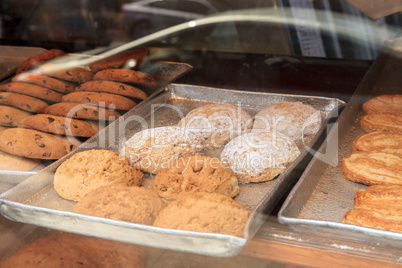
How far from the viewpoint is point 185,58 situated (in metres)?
2.55

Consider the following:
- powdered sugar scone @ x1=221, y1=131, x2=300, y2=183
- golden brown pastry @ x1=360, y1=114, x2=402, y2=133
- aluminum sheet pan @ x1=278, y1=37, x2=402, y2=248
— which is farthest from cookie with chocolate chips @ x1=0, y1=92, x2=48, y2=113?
golden brown pastry @ x1=360, y1=114, x2=402, y2=133

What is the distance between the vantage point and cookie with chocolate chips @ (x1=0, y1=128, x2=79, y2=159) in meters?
1.68

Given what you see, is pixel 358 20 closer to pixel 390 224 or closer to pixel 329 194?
pixel 329 194

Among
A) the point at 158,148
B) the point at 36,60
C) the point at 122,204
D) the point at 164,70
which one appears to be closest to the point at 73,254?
the point at 122,204

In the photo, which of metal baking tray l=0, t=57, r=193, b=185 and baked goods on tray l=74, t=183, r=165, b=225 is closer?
baked goods on tray l=74, t=183, r=165, b=225

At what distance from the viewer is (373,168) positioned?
1.56 m

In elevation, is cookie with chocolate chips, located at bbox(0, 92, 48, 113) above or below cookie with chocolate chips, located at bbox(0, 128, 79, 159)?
above

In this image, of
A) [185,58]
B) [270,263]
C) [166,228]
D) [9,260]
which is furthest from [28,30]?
[270,263]

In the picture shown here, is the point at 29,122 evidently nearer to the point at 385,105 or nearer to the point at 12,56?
the point at 12,56

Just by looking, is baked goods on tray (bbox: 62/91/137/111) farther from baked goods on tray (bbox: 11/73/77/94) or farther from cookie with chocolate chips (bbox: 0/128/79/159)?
cookie with chocolate chips (bbox: 0/128/79/159)

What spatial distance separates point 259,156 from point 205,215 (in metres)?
0.50

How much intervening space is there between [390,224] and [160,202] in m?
0.73

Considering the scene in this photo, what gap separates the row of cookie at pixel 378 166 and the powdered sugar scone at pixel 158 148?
0.66 m

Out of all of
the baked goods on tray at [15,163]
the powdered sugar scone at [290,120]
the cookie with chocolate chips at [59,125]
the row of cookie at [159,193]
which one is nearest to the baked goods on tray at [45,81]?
the cookie with chocolate chips at [59,125]
